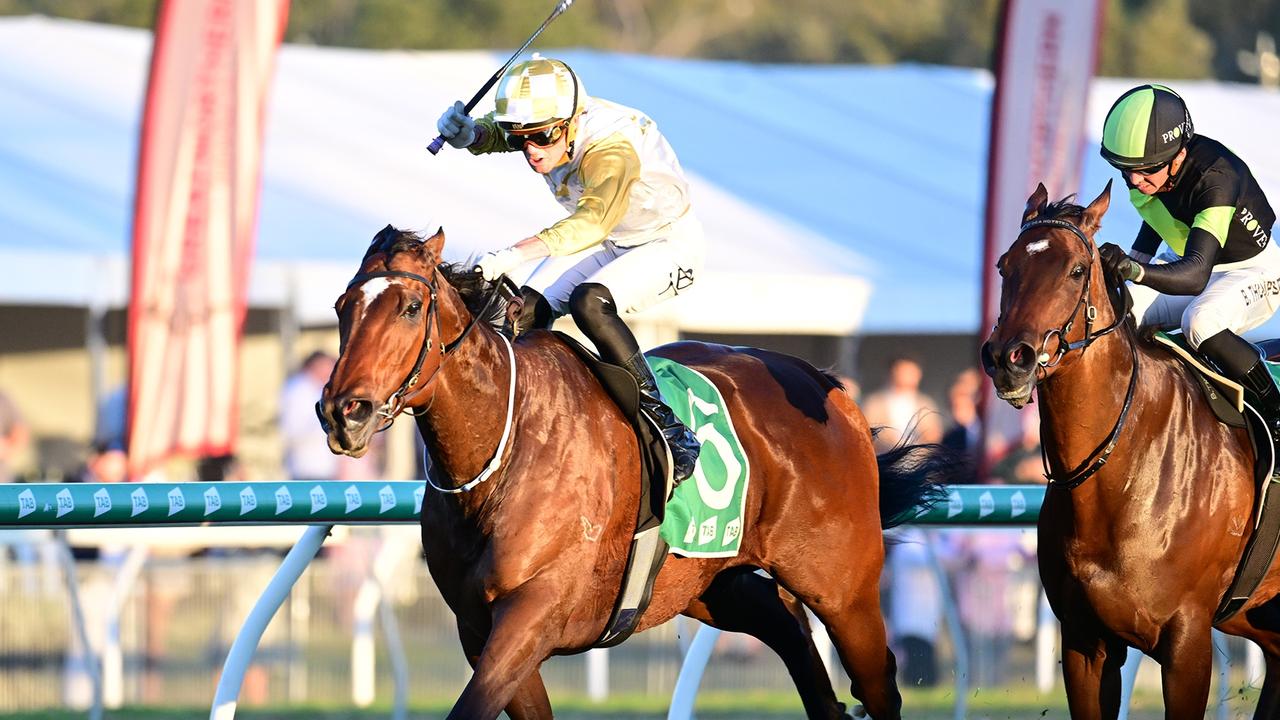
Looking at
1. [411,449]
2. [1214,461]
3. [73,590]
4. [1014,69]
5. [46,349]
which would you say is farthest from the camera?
[46,349]

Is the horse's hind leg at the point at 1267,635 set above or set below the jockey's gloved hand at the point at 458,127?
below

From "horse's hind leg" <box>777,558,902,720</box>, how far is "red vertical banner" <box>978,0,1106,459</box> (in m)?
5.88

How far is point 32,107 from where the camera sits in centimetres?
1595

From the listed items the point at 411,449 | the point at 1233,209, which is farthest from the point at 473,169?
the point at 1233,209

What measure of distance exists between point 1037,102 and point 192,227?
17.0 feet

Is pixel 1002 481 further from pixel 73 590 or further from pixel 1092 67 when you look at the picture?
pixel 73 590

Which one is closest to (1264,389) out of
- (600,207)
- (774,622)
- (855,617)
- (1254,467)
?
(1254,467)

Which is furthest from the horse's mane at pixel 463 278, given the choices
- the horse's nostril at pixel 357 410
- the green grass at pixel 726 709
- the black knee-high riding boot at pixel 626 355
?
the green grass at pixel 726 709

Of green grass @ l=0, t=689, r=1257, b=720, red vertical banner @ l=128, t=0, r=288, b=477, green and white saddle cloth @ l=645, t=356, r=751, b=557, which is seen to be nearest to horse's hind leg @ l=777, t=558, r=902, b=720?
green and white saddle cloth @ l=645, t=356, r=751, b=557

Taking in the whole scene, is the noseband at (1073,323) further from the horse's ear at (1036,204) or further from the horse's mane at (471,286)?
the horse's mane at (471,286)

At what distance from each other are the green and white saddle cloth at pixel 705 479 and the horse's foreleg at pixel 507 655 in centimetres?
63

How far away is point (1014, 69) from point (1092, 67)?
580 mm

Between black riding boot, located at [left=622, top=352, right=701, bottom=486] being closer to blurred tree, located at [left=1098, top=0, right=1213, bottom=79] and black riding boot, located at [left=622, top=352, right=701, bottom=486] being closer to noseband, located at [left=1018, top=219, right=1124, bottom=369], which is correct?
noseband, located at [left=1018, top=219, right=1124, bottom=369]

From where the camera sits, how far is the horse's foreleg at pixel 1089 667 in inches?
217
